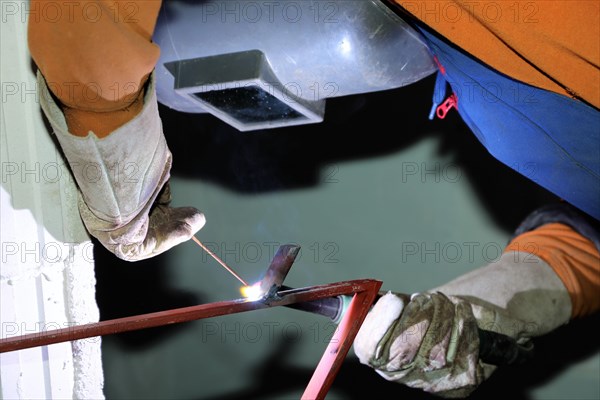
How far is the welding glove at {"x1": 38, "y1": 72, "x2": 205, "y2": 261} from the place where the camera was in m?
0.67

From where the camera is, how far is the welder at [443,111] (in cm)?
62

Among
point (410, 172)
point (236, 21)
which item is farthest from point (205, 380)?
point (236, 21)

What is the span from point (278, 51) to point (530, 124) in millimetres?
438

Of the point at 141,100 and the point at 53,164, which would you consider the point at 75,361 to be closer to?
the point at 53,164

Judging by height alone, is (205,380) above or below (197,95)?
below

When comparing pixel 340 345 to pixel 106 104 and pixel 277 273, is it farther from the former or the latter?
pixel 106 104

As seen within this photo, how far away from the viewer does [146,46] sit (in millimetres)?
625

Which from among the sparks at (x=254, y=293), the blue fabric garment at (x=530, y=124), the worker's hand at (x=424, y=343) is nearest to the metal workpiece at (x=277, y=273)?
the sparks at (x=254, y=293)

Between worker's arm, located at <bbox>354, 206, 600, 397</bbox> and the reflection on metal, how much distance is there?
0.17 metres

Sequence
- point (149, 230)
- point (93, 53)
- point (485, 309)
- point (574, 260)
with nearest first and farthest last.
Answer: point (93, 53)
point (149, 230)
point (485, 309)
point (574, 260)

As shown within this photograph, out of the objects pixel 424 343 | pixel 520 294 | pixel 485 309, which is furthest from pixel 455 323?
pixel 520 294

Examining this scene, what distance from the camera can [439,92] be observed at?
1.04 m

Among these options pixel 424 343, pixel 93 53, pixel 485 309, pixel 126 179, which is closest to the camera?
pixel 93 53

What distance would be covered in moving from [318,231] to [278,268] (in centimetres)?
113
